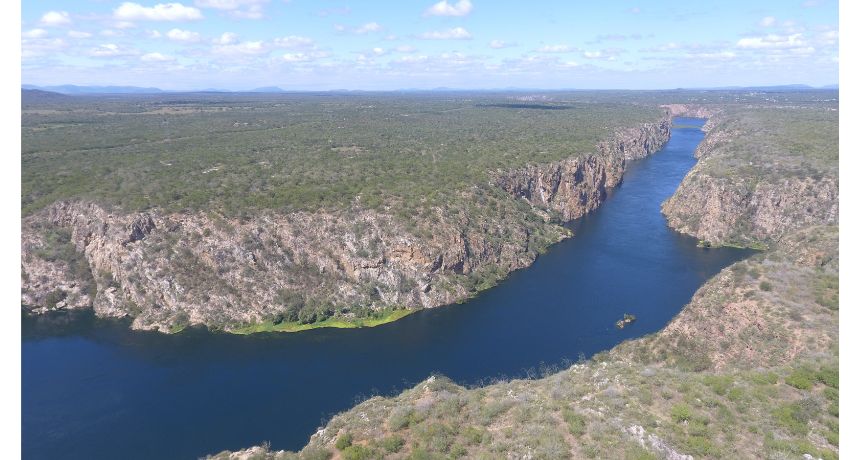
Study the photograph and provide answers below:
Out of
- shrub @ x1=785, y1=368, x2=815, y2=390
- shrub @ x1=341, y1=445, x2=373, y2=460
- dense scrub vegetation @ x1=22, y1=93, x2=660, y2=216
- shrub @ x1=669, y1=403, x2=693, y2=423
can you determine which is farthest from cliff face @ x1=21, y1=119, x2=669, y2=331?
shrub @ x1=785, y1=368, x2=815, y2=390

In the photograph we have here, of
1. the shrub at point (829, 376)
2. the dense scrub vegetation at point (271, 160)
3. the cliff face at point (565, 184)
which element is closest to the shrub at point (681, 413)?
the shrub at point (829, 376)

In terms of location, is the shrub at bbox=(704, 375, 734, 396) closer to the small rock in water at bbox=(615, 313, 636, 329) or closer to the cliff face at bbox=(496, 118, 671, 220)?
the small rock in water at bbox=(615, 313, 636, 329)

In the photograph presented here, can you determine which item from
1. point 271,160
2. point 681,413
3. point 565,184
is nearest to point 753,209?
point 565,184

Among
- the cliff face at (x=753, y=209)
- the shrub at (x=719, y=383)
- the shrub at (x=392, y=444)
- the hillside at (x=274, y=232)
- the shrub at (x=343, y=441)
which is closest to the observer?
the shrub at (x=392, y=444)

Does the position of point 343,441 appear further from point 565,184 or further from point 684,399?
point 565,184

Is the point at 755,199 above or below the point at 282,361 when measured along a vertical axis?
above

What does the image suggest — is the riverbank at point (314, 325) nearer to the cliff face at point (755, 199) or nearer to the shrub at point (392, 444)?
the shrub at point (392, 444)
